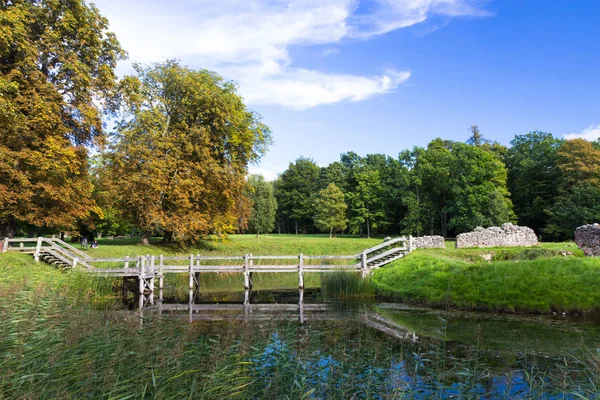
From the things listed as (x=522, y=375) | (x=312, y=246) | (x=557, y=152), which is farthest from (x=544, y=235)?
(x=522, y=375)

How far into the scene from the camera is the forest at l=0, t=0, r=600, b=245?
1980 centimetres

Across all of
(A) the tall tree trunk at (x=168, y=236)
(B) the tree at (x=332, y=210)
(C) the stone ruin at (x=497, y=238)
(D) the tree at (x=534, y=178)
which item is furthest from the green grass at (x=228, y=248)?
(D) the tree at (x=534, y=178)

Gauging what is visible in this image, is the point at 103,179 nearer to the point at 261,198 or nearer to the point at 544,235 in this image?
the point at 261,198

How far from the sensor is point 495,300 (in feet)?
45.4

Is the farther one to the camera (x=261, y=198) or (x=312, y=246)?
(x=261, y=198)

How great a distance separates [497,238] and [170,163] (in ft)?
79.4

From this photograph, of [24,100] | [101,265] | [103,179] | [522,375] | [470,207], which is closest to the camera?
[522,375]

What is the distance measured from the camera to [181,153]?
29.6 metres

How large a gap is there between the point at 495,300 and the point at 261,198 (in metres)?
48.9

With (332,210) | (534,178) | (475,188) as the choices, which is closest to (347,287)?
(475,188)

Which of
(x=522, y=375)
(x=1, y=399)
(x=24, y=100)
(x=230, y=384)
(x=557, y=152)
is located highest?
(x=557, y=152)

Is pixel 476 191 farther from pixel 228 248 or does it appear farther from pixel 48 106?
pixel 48 106

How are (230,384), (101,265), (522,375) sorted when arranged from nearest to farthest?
(230,384)
(522,375)
(101,265)

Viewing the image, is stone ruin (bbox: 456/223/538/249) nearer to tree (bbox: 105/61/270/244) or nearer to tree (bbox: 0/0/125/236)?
tree (bbox: 105/61/270/244)
